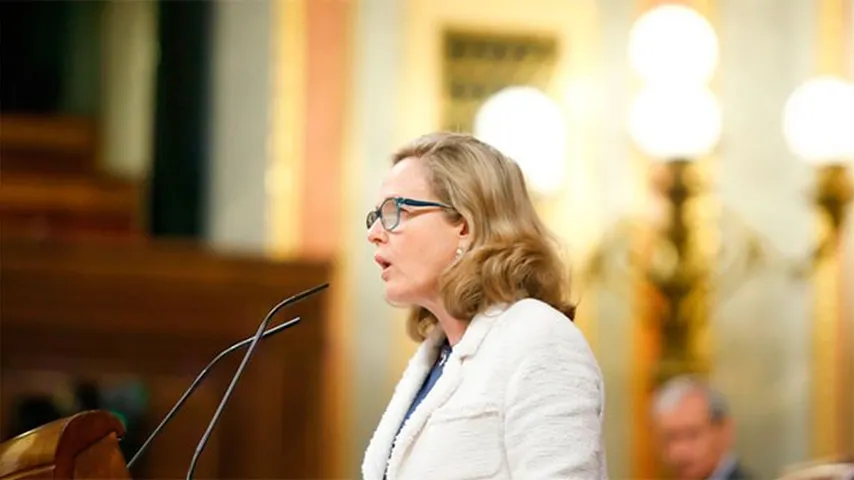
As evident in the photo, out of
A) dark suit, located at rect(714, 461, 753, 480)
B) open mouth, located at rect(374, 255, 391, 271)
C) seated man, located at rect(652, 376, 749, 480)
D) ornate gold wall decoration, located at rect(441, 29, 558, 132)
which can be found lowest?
dark suit, located at rect(714, 461, 753, 480)

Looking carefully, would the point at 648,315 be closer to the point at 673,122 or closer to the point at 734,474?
the point at 673,122

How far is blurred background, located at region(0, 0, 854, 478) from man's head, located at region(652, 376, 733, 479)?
3.53 ft

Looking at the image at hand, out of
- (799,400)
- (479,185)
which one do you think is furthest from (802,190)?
(479,185)

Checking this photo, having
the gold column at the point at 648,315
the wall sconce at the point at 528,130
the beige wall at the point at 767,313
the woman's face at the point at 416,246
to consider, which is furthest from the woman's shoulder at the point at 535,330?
the beige wall at the point at 767,313

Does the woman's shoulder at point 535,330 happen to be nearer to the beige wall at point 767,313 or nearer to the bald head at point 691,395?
the bald head at point 691,395

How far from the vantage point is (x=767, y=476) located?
305 inches

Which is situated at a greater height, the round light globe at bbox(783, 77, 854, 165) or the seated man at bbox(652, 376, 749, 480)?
the round light globe at bbox(783, 77, 854, 165)

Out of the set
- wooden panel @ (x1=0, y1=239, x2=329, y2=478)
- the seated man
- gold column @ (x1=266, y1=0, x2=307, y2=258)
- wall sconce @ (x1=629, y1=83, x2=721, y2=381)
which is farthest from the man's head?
gold column @ (x1=266, y1=0, x2=307, y2=258)

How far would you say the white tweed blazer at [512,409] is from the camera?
8.55 ft

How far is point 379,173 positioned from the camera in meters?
7.61

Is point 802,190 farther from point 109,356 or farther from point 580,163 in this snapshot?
point 109,356

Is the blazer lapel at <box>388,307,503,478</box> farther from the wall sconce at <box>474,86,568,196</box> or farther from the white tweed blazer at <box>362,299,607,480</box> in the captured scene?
the wall sconce at <box>474,86,568,196</box>

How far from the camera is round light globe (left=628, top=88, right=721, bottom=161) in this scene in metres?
6.15

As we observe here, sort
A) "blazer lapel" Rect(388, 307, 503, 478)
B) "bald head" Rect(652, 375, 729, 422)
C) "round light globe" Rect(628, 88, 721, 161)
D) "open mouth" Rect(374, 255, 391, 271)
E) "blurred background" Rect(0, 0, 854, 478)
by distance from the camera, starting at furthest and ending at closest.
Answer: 1. "blurred background" Rect(0, 0, 854, 478)
2. "round light globe" Rect(628, 88, 721, 161)
3. "bald head" Rect(652, 375, 729, 422)
4. "open mouth" Rect(374, 255, 391, 271)
5. "blazer lapel" Rect(388, 307, 503, 478)
